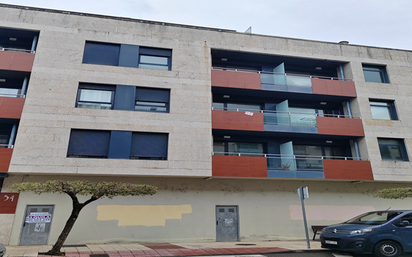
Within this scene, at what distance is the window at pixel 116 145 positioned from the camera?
1269 centimetres

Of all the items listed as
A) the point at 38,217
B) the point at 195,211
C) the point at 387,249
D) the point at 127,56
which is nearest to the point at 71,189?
the point at 38,217

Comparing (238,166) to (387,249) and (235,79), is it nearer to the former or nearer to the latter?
(235,79)

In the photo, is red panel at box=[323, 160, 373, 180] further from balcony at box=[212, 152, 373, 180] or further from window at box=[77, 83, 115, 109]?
window at box=[77, 83, 115, 109]

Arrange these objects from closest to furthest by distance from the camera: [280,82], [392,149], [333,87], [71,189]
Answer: [71,189]
[392,149]
[280,82]
[333,87]

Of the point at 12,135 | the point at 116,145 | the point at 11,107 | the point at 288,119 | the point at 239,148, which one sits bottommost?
the point at 116,145

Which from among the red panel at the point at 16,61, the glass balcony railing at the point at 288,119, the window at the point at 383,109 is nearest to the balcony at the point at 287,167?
the glass balcony railing at the point at 288,119

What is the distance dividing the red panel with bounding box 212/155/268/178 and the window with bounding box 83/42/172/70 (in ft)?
19.5

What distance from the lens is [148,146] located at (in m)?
13.3

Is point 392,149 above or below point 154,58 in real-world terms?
below

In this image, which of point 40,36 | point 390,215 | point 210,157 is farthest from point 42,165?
point 390,215

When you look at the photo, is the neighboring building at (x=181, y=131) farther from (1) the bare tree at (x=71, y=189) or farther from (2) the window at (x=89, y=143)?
(1) the bare tree at (x=71, y=189)

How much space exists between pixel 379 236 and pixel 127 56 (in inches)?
529

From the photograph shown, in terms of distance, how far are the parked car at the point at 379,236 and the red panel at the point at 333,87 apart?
9289 millimetres

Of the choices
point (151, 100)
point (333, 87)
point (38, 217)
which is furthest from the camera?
point (333, 87)
